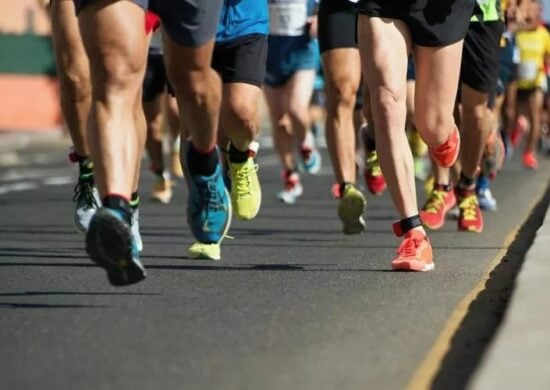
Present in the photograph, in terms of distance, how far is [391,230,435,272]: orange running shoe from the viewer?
7875 mm

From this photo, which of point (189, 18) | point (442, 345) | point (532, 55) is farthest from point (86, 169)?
point (532, 55)

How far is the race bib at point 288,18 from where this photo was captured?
42.5 ft

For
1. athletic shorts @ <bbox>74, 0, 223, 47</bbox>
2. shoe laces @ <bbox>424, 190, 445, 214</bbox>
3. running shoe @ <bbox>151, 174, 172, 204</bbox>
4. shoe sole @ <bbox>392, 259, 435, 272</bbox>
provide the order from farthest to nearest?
running shoe @ <bbox>151, 174, 172, 204</bbox>, shoe laces @ <bbox>424, 190, 445, 214</bbox>, shoe sole @ <bbox>392, 259, 435, 272</bbox>, athletic shorts @ <bbox>74, 0, 223, 47</bbox>

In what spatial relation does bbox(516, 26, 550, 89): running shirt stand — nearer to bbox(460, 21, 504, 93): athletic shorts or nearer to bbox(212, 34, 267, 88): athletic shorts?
bbox(460, 21, 504, 93): athletic shorts

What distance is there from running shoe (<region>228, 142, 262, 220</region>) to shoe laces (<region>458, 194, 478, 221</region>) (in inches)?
73.8

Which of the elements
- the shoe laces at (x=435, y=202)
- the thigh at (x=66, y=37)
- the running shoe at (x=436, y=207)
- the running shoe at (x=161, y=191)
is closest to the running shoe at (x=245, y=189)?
the thigh at (x=66, y=37)

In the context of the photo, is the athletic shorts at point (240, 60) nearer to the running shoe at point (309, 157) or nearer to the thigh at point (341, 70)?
the thigh at point (341, 70)

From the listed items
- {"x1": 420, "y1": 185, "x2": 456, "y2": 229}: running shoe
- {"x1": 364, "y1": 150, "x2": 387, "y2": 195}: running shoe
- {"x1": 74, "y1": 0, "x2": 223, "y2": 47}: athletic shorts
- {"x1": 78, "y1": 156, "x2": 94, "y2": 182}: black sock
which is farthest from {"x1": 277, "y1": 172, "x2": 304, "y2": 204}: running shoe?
{"x1": 74, "y1": 0, "x2": 223, "y2": 47}: athletic shorts

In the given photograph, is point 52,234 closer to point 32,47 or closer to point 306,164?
point 306,164

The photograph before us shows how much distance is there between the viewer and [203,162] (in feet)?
26.1

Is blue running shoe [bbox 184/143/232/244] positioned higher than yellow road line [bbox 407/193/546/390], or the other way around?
yellow road line [bbox 407/193/546/390]

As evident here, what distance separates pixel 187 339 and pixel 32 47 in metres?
26.6

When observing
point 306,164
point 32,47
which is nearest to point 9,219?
point 306,164

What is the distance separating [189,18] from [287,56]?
266 inches
